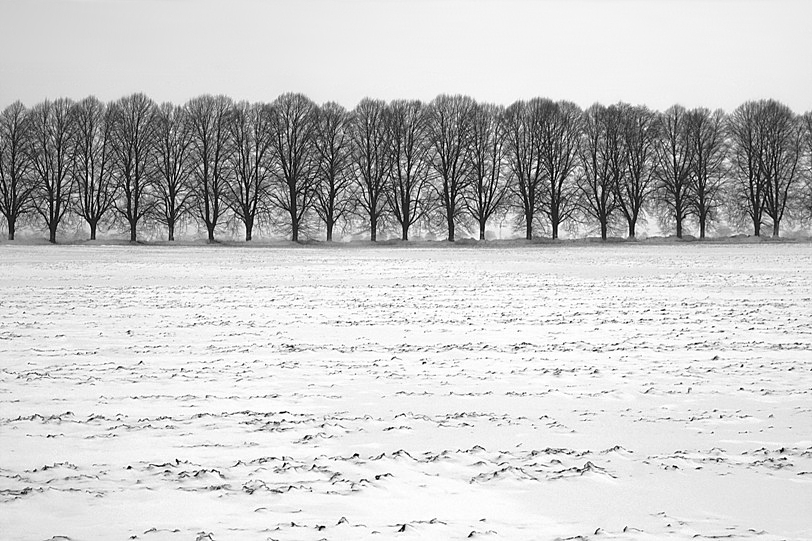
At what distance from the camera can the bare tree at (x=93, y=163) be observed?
60.4 metres

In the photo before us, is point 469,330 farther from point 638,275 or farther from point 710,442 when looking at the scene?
point 638,275

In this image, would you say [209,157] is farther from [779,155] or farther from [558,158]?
[779,155]

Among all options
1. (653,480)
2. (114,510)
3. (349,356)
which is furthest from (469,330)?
(114,510)

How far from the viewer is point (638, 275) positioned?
23891mm

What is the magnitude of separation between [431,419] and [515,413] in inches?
29.2

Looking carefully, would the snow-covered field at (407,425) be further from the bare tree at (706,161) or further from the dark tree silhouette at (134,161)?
the bare tree at (706,161)

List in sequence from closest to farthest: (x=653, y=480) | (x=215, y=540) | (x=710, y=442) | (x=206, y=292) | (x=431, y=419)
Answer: (x=215, y=540) → (x=653, y=480) → (x=710, y=442) → (x=431, y=419) → (x=206, y=292)

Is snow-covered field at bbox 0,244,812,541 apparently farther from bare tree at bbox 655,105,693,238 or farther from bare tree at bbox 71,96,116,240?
bare tree at bbox 655,105,693,238

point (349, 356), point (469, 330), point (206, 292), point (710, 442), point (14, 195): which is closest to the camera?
point (710, 442)

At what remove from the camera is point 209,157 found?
62.0 m

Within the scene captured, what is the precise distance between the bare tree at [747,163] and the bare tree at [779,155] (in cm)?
47

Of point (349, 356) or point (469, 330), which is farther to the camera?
point (469, 330)

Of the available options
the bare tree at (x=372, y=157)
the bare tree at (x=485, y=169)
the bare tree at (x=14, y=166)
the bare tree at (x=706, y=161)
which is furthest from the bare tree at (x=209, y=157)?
the bare tree at (x=706, y=161)

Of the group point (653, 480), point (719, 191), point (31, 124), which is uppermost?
point (31, 124)
